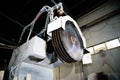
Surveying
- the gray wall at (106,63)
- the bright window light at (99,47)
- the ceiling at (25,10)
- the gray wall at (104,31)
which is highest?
the ceiling at (25,10)

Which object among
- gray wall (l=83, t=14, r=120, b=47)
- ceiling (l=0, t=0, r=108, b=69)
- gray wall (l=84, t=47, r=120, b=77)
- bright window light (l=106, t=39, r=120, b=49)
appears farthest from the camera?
ceiling (l=0, t=0, r=108, b=69)

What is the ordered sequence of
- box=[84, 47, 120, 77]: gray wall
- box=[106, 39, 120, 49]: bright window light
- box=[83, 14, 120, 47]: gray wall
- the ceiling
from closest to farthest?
box=[84, 47, 120, 77]: gray wall
box=[106, 39, 120, 49]: bright window light
box=[83, 14, 120, 47]: gray wall
the ceiling

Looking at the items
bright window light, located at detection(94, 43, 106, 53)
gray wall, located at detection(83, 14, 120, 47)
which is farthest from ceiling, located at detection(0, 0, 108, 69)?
bright window light, located at detection(94, 43, 106, 53)

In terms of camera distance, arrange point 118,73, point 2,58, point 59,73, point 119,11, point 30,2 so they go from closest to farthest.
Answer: point 118,73 < point 119,11 < point 30,2 < point 59,73 < point 2,58

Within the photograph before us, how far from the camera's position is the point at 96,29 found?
3.73 metres

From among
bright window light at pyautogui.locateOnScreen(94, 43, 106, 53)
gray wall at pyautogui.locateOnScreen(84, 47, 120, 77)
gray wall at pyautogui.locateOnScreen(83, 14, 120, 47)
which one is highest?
gray wall at pyautogui.locateOnScreen(83, 14, 120, 47)

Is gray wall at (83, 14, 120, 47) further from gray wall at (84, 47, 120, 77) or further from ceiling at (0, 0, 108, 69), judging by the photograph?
ceiling at (0, 0, 108, 69)

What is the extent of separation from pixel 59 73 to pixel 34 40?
259 cm

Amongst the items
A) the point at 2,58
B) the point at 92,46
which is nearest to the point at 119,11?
the point at 92,46

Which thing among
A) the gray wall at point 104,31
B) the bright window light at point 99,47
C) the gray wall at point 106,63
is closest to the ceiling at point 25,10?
the gray wall at point 104,31

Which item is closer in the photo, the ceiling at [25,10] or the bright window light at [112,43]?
the bright window light at [112,43]

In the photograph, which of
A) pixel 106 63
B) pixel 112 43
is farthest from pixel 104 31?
pixel 106 63

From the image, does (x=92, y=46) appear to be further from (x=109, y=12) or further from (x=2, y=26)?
(x=2, y=26)

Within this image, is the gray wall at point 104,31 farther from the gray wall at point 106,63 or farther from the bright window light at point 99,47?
the gray wall at point 106,63
